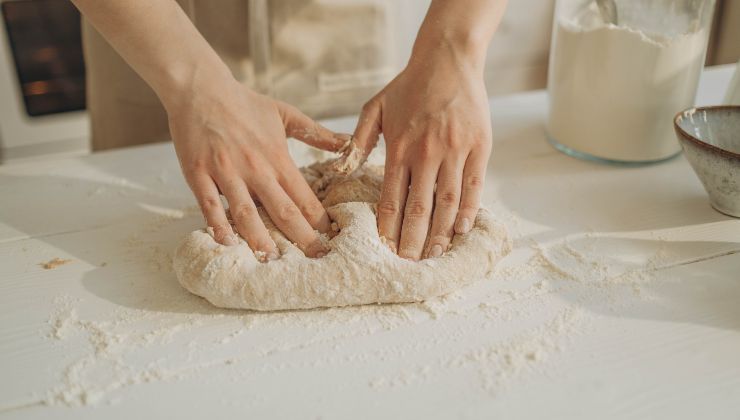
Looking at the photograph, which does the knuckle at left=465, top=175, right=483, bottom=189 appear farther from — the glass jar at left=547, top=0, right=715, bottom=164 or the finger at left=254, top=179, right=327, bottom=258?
the glass jar at left=547, top=0, right=715, bottom=164

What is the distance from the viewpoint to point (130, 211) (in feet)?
3.78

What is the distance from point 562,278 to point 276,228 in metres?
0.46

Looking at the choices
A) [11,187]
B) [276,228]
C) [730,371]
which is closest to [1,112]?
[11,187]

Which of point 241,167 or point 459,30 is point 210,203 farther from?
point 459,30

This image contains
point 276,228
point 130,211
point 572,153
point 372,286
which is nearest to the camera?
point 372,286

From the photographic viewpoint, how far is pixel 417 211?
0.99m

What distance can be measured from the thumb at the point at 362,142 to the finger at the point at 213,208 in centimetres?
20

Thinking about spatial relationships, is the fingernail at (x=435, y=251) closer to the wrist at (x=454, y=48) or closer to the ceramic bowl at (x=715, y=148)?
the wrist at (x=454, y=48)

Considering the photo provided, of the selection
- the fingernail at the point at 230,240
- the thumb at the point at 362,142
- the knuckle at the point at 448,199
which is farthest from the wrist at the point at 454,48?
the fingernail at the point at 230,240

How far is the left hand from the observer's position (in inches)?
38.7

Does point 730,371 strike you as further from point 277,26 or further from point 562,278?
point 277,26

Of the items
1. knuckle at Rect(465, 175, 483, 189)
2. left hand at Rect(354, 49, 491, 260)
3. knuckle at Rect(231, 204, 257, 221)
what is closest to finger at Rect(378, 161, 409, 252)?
left hand at Rect(354, 49, 491, 260)

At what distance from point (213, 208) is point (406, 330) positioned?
37 centimetres

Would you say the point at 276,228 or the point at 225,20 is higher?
the point at 225,20
